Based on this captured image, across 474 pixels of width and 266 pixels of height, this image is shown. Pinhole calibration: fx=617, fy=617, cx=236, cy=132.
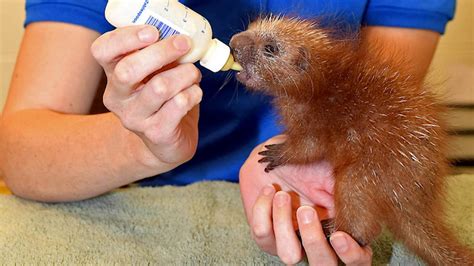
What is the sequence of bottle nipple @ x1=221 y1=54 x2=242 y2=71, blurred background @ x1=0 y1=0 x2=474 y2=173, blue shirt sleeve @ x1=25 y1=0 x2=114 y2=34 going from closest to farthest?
bottle nipple @ x1=221 y1=54 x2=242 y2=71 → blue shirt sleeve @ x1=25 y1=0 x2=114 y2=34 → blurred background @ x1=0 y1=0 x2=474 y2=173

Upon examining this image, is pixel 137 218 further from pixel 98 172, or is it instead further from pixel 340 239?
pixel 340 239

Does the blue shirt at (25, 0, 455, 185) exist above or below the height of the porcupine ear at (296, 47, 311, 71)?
below

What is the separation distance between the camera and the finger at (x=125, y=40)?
2.23 ft

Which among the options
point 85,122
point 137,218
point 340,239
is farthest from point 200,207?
point 340,239

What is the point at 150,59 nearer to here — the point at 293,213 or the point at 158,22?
the point at 158,22

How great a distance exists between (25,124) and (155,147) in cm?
35

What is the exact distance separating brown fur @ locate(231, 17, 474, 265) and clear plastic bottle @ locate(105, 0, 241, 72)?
0.06 m

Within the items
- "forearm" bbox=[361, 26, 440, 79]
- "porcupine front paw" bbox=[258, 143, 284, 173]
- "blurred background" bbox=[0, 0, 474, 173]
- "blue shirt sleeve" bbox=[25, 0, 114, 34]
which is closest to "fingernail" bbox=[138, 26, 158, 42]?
"porcupine front paw" bbox=[258, 143, 284, 173]

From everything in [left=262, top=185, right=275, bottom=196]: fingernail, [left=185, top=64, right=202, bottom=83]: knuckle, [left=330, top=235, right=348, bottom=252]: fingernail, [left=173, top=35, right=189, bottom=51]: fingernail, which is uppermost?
[left=173, top=35, right=189, bottom=51]: fingernail

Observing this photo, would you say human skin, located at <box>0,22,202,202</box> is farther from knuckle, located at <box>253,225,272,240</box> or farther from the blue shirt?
knuckle, located at <box>253,225,272,240</box>

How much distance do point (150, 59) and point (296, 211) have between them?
329mm

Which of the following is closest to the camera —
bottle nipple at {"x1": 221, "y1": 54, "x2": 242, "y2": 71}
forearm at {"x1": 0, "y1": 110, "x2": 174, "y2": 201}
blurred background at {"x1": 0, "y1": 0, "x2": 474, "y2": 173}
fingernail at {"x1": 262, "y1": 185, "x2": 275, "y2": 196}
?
bottle nipple at {"x1": 221, "y1": 54, "x2": 242, "y2": 71}

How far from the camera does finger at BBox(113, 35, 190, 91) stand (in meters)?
0.69

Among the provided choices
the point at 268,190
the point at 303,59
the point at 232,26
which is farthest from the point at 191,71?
the point at 232,26
